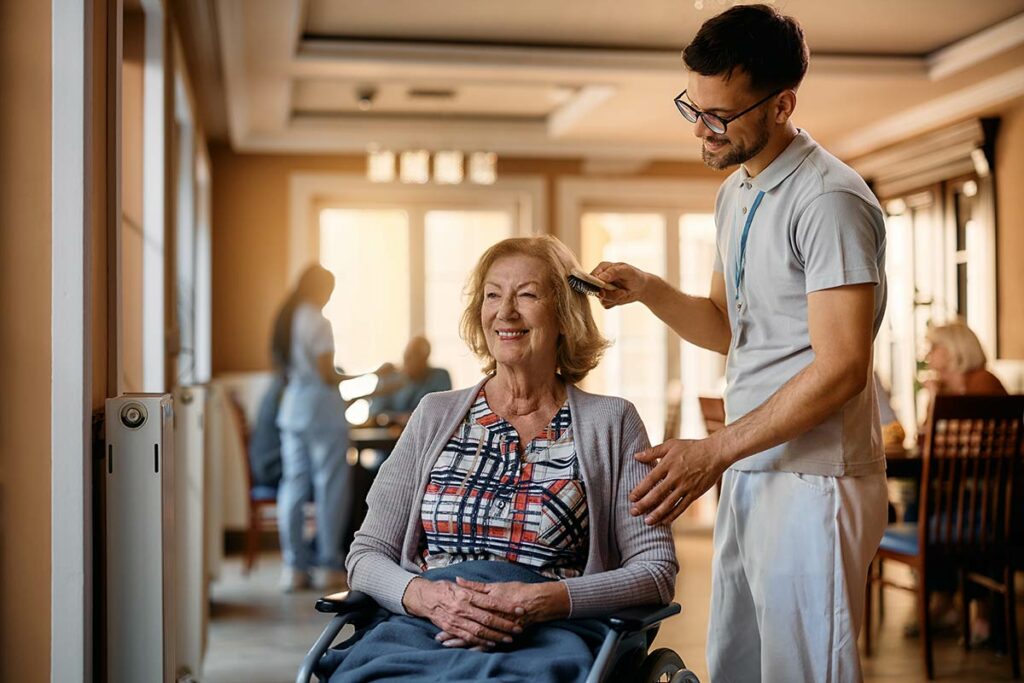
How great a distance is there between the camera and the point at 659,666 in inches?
76.2

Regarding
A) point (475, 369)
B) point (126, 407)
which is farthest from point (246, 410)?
point (126, 407)

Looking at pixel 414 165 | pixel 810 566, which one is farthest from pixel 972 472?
pixel 414 165

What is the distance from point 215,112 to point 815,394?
203 inches

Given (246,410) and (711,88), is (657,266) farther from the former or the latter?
(711,88)

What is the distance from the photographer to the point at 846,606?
72.7 inches

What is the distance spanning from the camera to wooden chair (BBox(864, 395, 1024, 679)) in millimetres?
3824

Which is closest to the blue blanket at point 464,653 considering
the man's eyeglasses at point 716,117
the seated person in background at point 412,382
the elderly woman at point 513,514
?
the elderly woman at point 513,514

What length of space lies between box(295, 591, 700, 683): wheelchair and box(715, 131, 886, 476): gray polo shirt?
0.36 meters

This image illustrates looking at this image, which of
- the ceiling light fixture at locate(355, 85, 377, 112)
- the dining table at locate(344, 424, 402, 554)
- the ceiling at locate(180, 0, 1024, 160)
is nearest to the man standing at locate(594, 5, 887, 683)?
the ceiling at locate(180, 0, 1024, 160)

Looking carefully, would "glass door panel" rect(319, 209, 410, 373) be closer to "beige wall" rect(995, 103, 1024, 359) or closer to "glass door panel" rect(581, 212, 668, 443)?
"glass door panel" rect(581, 212, 668, 443)

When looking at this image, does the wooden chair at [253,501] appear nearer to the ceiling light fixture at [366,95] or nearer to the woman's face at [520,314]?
the ceiling light fixture at [366,95]

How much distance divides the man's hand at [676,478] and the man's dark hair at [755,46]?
0.63 metres

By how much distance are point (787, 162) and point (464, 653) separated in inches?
39.4

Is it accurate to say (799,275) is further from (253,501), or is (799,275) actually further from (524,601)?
(253,501)
